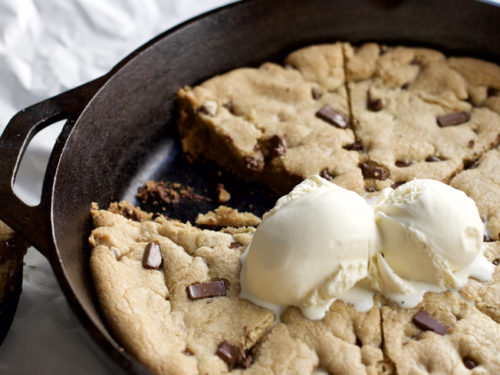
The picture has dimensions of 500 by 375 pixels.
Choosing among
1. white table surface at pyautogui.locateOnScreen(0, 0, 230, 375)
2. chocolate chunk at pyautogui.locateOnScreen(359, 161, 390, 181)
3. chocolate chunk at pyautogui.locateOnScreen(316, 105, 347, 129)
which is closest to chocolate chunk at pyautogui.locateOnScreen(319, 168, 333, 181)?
chocolate chunk at pyautogui.locateOnScreen(359, 161, 390, 181)

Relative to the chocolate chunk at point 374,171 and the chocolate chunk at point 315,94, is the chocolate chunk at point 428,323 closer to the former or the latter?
the chocolate chunk at point 374,171

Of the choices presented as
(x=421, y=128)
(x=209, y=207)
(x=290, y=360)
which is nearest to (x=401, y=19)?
(x=421, y=128)

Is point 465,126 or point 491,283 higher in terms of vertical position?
point 465,126

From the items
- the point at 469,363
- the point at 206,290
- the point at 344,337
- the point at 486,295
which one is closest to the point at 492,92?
the point at 486,295

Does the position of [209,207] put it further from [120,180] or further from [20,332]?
[20,332]

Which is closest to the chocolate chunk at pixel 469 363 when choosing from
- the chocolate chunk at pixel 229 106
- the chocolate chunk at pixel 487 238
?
the chocolate chunk at pixel 487 238

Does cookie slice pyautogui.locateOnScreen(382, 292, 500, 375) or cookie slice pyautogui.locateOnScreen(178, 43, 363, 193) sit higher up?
cookie slice pyautogui.locateOnScreen(178, 43, 363, 193)

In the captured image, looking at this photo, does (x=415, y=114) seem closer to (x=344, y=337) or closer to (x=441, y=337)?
(x=441, y=337)

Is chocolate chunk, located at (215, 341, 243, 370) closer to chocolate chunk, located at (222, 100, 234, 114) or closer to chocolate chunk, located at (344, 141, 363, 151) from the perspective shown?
chocolate chunk, located at (344, 141, 363, 151)
